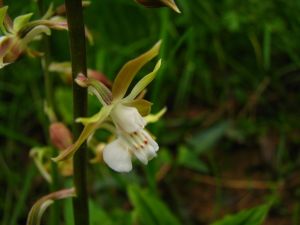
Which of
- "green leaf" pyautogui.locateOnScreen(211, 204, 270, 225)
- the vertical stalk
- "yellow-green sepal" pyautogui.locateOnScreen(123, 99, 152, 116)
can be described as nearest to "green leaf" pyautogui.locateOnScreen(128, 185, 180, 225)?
"green leaf" pyautogui.locateOnScreen(211, 204, 270, 225)

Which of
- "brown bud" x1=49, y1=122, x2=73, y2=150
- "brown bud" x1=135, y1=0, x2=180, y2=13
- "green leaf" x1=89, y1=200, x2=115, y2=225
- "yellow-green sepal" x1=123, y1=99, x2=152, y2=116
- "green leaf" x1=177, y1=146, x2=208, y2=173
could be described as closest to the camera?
"brown bud" x1=135, y1=0, x2=180, y2=13

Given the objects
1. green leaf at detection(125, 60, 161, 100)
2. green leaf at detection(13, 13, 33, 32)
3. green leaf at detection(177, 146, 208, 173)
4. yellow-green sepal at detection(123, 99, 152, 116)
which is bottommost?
green leaf at detection(177, 146, 208, 173)

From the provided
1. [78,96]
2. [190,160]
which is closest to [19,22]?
[78,96]

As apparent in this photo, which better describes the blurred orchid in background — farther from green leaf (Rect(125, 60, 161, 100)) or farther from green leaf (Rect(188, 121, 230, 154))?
green leaf (Rect(188, 121, 230, 154))

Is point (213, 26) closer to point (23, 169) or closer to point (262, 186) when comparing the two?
point (262, 186)

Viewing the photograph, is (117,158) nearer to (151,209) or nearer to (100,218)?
(151,209)

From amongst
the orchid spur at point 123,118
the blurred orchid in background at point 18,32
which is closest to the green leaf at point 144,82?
the orchid spur at point 123,118

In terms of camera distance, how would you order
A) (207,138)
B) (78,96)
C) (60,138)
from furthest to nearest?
1. (207,138)
2. (60,138)
3. (78,96)
